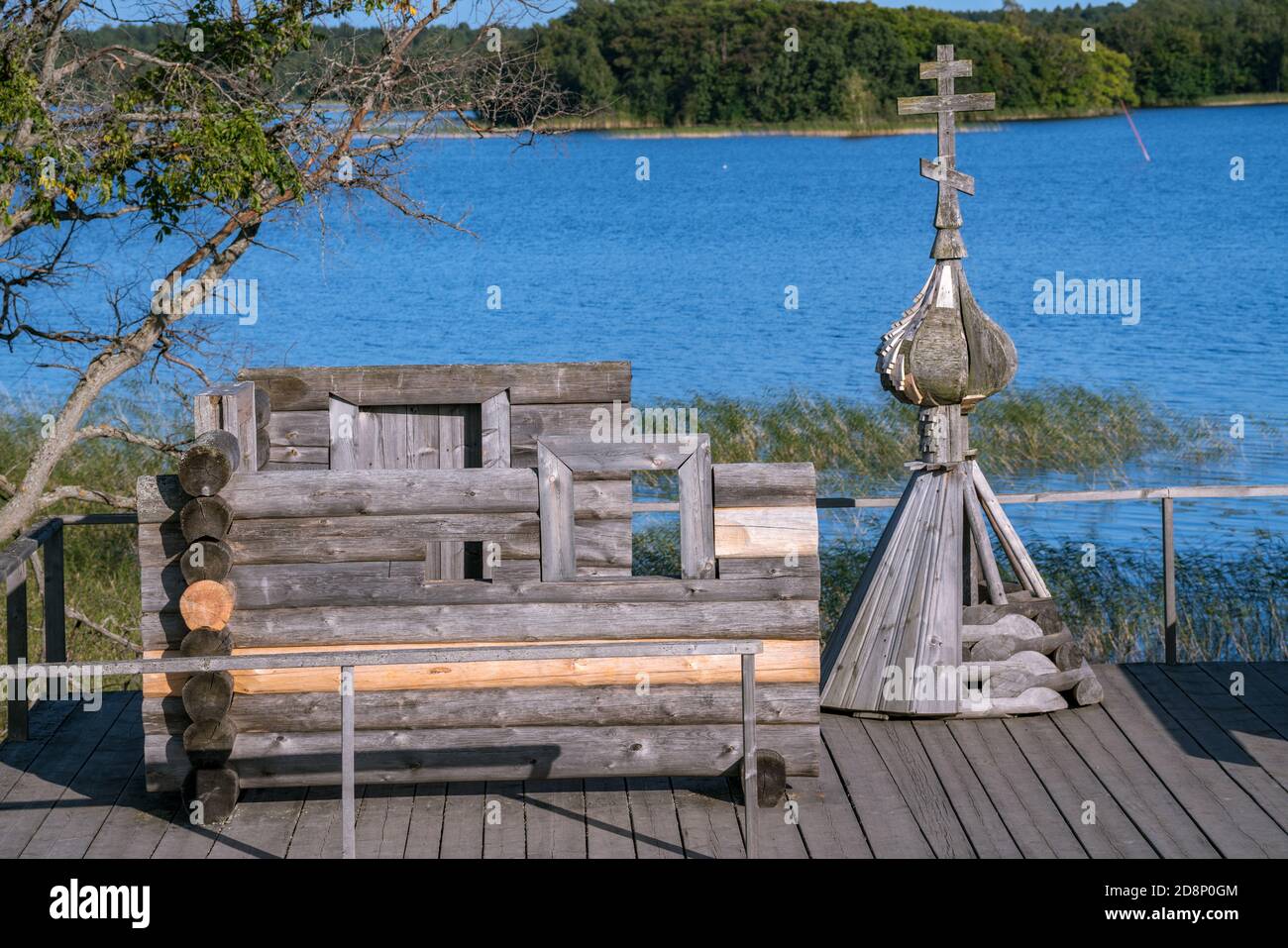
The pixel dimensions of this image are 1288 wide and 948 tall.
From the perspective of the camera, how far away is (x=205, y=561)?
23.2 feet

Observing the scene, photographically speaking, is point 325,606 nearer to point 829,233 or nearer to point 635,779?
point 635,779

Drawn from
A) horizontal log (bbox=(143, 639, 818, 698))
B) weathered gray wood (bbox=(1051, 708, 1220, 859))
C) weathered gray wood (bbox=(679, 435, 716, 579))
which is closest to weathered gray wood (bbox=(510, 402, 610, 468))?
weathered gray wood (bbox=(679, 435, 716, 579))

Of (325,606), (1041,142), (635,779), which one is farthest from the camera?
(1041,142)

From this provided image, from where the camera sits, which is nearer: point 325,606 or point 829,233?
point 325,606

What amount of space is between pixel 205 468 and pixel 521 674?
169 cm

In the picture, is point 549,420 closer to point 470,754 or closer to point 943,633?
point 470,754

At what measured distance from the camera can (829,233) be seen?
55688 millimetres

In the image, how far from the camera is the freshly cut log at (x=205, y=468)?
697 centimetres

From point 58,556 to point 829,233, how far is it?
1919 inches

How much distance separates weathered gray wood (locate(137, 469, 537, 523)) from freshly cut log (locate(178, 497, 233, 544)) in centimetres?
14

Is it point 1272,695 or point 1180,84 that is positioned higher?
point 1180,84

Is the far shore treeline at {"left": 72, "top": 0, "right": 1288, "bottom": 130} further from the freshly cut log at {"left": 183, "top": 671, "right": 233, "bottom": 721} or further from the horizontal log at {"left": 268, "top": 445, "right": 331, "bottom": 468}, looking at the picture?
the freshly cut log at {"left": 183, "top": 671, "right": 233, "bottom": 721}
